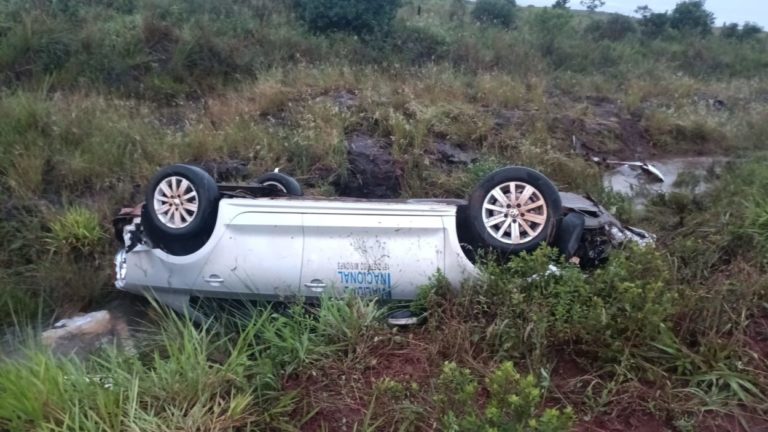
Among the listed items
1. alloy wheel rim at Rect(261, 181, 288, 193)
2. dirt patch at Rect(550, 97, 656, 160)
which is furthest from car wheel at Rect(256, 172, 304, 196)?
dirt patch at Rect(550, 97, 656, 160)

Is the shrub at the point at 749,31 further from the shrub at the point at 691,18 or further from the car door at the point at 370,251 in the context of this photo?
the car door at the point at 370,251

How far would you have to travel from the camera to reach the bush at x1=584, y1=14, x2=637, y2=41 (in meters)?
20.2

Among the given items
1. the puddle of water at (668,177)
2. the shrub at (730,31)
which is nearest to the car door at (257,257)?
the puddle of water at (668,177)

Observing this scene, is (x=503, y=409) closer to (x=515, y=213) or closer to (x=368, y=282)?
(x=368, y=282)

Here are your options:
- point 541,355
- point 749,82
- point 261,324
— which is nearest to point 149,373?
point 261,324

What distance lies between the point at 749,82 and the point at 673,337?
539 inches

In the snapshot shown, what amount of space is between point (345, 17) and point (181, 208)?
977 cm

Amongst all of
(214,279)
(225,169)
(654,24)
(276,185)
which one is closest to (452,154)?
(225,169)

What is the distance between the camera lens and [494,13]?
1988 cm

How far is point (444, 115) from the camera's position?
1015cm

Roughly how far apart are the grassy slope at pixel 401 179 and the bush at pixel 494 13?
4.52 feet

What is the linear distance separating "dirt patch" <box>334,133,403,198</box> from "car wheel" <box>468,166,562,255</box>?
3753 mm

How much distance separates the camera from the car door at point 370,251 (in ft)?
15.7

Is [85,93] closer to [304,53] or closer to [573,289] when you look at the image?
[304,53]
